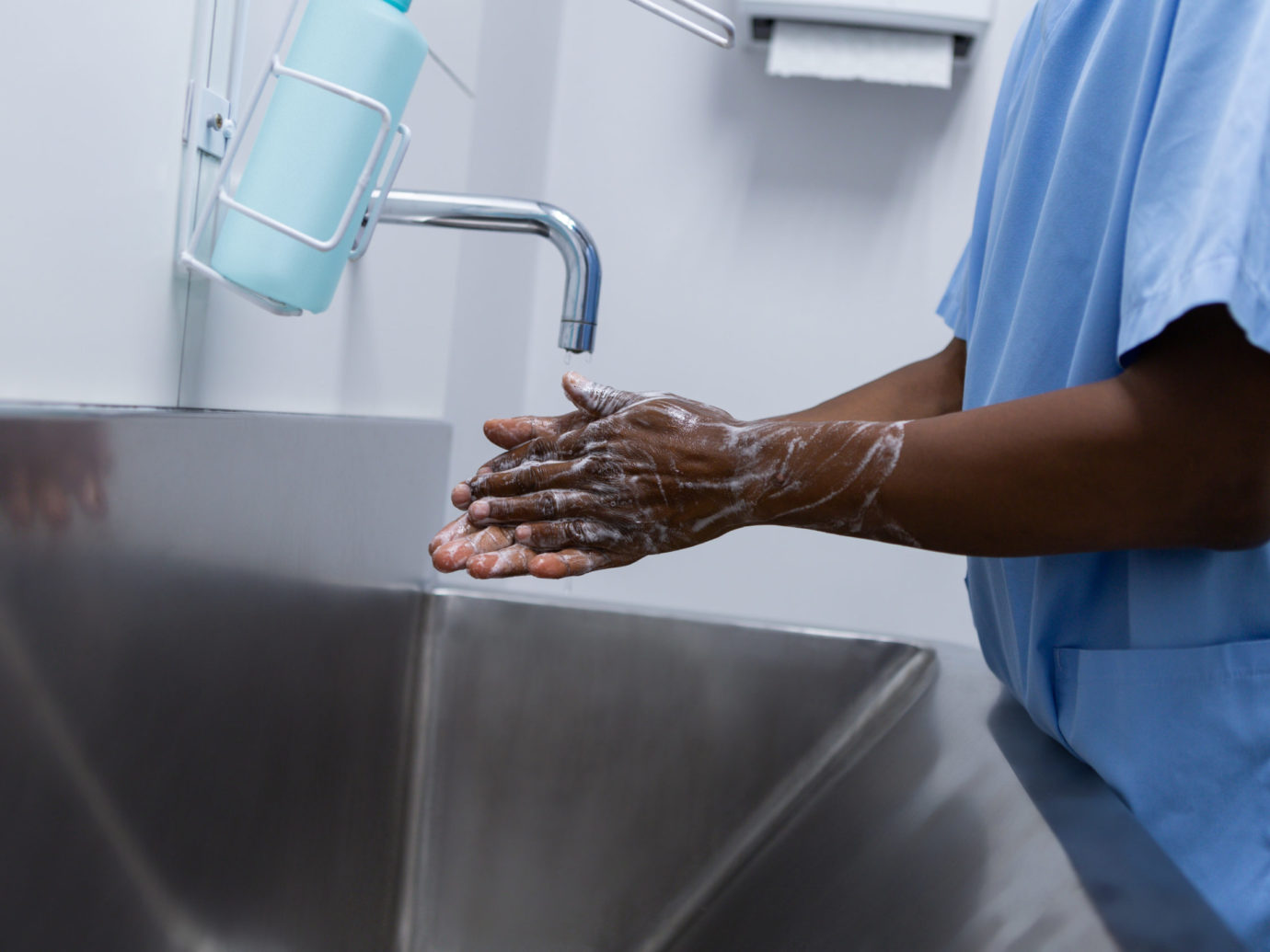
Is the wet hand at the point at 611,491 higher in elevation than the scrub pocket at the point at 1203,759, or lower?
higher

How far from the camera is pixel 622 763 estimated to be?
0.76 metres

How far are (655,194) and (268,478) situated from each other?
35.7 inches

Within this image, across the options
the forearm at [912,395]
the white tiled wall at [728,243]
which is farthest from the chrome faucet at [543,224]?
the white tiled wall at [728,243]

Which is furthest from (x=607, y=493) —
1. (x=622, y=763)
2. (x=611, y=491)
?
(x=622, y=763)

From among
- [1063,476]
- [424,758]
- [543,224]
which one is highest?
[543,224]

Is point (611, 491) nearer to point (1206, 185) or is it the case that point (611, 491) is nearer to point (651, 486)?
point (651, 486)

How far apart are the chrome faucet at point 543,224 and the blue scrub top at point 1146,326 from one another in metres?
0.24

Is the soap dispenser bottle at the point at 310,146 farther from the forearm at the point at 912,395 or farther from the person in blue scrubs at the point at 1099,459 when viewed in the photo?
the forearm at the point at 912,395

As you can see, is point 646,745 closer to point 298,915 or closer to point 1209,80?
point 298,915

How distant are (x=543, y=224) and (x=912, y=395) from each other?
293mm

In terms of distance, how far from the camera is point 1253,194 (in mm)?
369

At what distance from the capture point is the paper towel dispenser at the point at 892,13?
1.18 meters

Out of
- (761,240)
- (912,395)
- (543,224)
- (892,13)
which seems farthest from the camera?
(761,240)

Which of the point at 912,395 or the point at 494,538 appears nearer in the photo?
the point at 494,538
